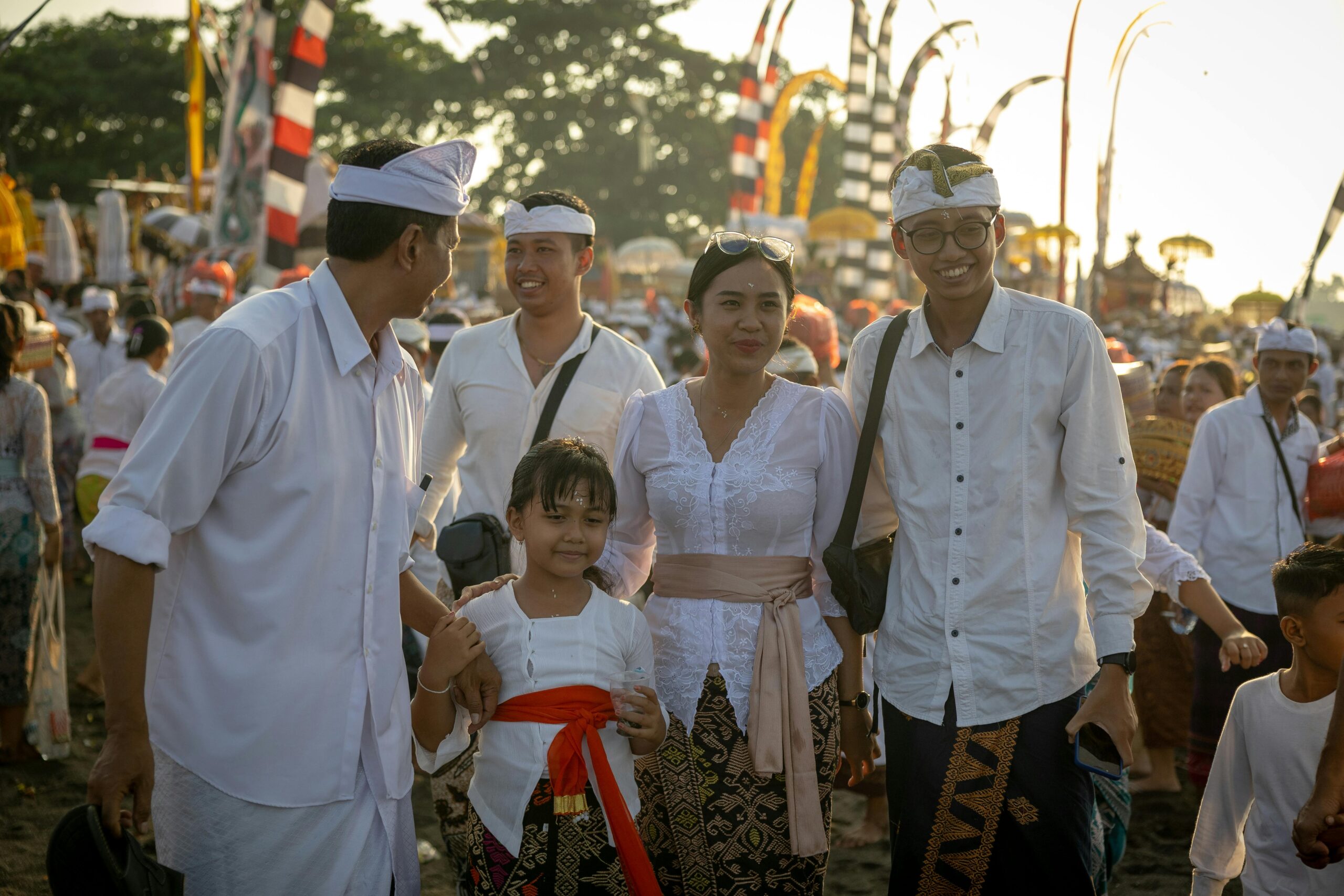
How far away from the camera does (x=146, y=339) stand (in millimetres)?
7059

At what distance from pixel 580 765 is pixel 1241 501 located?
3732 mm

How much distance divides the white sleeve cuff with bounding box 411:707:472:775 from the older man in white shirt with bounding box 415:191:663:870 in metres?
1.20

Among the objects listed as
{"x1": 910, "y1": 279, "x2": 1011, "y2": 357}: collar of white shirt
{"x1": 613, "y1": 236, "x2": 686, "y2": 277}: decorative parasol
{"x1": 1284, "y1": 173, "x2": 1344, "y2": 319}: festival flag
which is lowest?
{"x1": 910, "y1": 279, "x2": 1011, "y2": 357}: collar of white shirt

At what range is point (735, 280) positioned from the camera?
284 centimetres

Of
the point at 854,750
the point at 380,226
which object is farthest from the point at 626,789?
the point at 380,226

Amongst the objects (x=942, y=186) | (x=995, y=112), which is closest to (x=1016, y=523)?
(x=942, y=186)

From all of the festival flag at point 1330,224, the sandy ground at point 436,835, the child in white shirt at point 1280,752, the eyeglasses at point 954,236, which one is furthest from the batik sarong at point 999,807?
the festival flag at point 1330,224

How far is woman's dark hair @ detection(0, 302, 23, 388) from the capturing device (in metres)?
5.10

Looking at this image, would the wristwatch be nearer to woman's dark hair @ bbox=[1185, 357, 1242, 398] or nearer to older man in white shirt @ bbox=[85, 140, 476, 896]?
older man in white shirt @ bbox=[85, 140, 476, 896]

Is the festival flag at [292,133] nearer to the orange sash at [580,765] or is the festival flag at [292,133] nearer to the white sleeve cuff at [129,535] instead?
the orange sash at [580,765]

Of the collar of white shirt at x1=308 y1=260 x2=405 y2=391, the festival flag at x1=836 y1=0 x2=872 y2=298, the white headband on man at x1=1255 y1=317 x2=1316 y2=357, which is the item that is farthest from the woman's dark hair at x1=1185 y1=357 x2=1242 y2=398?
the festival flag at x1=836 y1=0 x2=872 y2=298

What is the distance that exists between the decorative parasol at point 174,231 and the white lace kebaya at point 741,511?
51.8ft

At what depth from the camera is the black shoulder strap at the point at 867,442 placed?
2.82 meters

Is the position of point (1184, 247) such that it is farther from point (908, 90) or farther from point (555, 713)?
point (555, 713)
